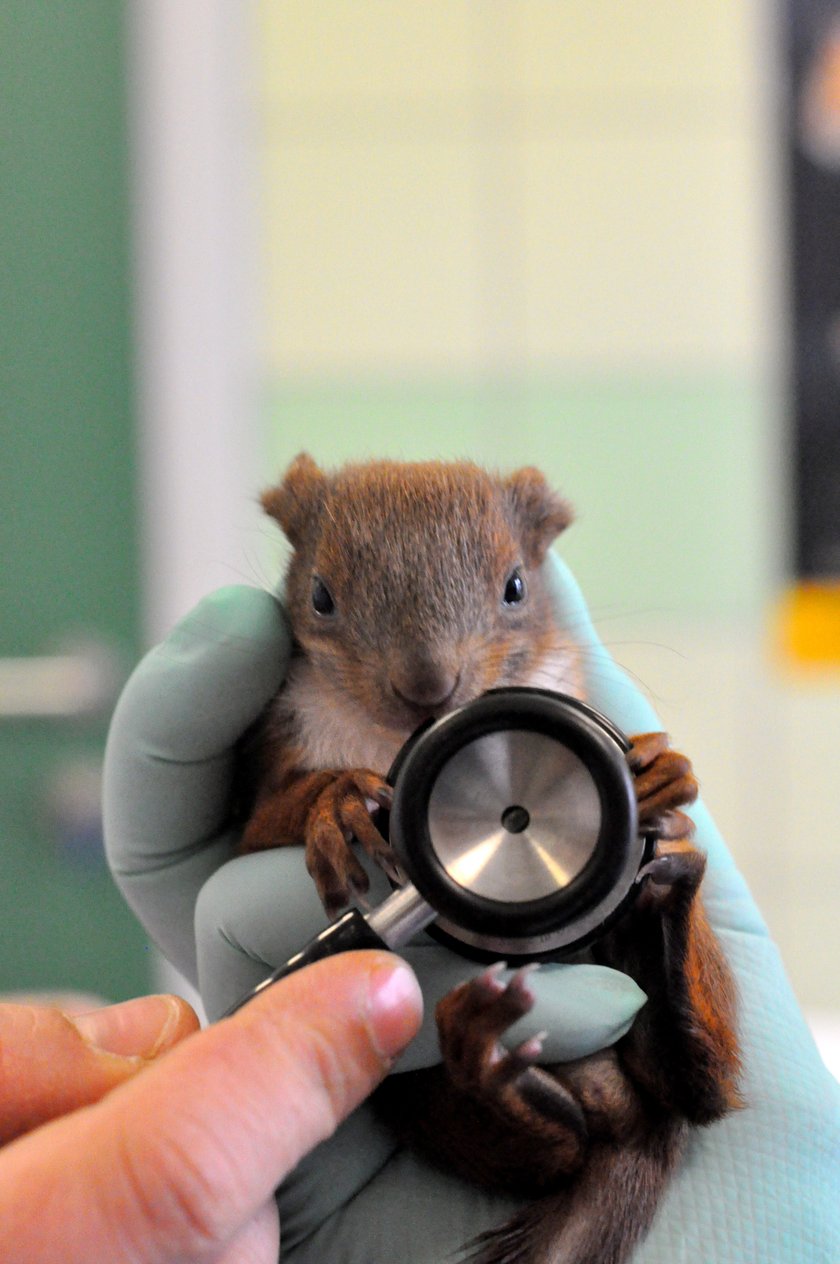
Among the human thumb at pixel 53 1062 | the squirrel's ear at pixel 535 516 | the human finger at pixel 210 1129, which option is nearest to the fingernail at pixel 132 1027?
the human thumb at pixel 53 1062

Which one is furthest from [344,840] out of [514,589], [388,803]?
[514,589]

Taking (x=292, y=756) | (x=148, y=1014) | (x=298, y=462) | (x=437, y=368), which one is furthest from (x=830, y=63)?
(x=148, y=1014)

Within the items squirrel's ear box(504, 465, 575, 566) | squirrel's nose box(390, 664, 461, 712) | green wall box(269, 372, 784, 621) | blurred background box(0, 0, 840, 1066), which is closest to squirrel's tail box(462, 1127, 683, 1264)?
squirrel's nose box(390, 664, 461, 712)

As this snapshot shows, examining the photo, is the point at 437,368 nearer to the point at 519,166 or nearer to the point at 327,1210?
the point at 519,166

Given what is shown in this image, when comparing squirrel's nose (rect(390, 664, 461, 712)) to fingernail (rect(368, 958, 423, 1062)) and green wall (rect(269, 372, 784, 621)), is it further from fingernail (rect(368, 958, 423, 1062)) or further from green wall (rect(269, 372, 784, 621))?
green wall (rect(269, 372, 784, 621))

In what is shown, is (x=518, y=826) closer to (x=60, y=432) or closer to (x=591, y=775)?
(x=591, y=775)
